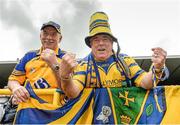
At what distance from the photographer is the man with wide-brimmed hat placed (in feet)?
11.2

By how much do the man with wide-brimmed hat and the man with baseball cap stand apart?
27 centimetres

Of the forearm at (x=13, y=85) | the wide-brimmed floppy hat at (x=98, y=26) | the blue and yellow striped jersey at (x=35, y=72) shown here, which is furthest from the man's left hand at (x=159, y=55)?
the forearm at (x=13, y=85)

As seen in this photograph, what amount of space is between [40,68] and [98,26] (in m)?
0.79

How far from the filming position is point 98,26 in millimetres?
3719

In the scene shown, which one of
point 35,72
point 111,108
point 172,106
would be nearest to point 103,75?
point 111,108

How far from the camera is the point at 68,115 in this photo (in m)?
3.37

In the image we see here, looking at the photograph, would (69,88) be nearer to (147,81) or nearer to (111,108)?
(111,108)

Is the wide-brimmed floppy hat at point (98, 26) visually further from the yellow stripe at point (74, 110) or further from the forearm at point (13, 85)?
the forearm at point (13, 85)

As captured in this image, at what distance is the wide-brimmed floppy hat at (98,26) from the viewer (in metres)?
3.67

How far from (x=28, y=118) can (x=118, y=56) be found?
1.07m

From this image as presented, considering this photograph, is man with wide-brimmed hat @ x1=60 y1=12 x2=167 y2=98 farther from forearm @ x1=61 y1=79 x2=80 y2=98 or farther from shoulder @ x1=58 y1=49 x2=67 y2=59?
shoulder @ x1=58 y1=49 x2=67 y2=59

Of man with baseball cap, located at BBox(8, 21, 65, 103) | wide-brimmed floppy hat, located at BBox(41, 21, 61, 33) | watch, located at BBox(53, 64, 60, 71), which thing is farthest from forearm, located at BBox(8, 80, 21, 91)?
wide-brimmed floppy hat, located at BBox(41, 21, 61, 33)

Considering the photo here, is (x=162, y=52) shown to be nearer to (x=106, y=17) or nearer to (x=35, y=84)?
(x=106, y=17)

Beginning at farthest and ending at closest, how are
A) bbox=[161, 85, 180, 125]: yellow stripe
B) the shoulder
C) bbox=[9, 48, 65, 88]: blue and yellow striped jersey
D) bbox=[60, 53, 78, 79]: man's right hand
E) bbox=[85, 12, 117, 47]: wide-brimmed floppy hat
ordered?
the shoulder < bbox=[9, 48, 65, 88]: blue and yellow striped jersey < bbox=[85, 12, 117, 47]: wide-brimmed floppy hat < bbox=[161, 85, 180, 125]: yellow stripe < bbox=[60, 53, 78, 79]: man's right hand
